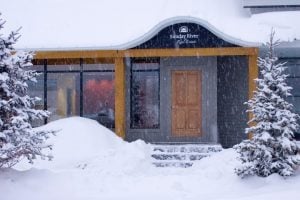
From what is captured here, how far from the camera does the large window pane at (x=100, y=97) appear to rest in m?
16.7

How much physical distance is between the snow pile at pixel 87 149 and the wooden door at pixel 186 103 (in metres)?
2.23

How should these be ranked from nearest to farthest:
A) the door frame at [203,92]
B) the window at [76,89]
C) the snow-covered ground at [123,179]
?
the snow-covered ground at [123,179] → the door frame at [203,92] → the window at [76,89]

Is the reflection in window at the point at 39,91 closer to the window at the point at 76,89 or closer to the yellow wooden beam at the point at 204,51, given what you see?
the window at the point at 76,89

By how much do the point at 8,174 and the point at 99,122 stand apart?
6.99 metres

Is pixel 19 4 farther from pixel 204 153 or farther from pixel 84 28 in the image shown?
pixel 204 153

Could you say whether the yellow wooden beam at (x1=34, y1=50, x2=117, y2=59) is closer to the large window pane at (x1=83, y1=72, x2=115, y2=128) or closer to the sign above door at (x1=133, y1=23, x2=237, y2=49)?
the large window pane at (x1=83, y1=72, x2=115, y2=128)

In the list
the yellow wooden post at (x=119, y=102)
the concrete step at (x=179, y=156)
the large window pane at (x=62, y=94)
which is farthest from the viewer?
the large window pane at (x=62, y=94)

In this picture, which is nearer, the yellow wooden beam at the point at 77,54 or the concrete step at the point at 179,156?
the concrete step at the point at 179,156

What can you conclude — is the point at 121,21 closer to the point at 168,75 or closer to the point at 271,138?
the point at 168,75

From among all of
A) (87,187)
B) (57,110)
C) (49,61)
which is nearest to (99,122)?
(57,110)

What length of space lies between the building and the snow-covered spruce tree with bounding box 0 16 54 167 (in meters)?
5.33

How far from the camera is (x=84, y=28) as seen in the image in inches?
667

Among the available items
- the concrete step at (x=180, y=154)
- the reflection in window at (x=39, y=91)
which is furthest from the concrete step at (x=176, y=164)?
the reflection in window at (x=39, y=91)

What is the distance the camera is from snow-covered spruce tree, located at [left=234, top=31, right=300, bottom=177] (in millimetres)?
10288
